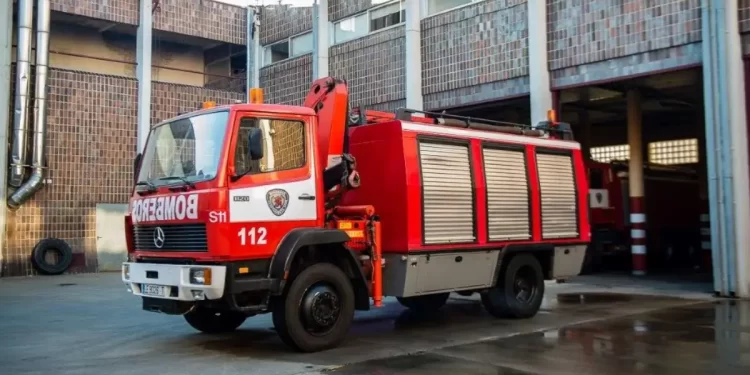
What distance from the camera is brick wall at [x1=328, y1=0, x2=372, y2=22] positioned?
19.2m

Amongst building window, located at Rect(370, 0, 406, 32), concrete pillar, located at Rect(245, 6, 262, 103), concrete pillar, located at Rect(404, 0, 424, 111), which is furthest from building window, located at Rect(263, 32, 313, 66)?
concrete pillar, located at Rect(404, 0, 424, 111)

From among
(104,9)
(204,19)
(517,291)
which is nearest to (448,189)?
(517,291)

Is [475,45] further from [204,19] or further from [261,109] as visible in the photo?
[204,19]

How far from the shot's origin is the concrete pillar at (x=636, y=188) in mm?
17906

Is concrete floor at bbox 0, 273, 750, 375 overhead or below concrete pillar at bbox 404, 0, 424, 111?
below

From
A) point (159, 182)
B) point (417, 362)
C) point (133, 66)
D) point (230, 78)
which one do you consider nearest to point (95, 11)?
point (133, 66)

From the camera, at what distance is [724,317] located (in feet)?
33.9

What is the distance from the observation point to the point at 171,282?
7.36 m

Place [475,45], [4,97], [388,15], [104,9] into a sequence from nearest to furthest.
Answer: [475,45]
[4,97]
[388,15]
[104,9]

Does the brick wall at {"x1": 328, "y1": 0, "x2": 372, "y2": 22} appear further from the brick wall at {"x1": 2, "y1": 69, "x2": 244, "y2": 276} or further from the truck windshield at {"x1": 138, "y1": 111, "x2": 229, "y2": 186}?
the truck windshield at {"x1": 138, "y1": 111, "x2": 229, "y2": 186}

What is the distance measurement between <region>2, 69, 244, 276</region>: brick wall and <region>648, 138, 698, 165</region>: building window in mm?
17822

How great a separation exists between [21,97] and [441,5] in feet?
36.5

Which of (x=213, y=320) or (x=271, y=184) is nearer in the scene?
(x=271, y=184)

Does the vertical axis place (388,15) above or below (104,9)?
below
